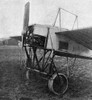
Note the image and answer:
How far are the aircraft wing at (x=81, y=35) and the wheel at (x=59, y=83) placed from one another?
2.11 metres

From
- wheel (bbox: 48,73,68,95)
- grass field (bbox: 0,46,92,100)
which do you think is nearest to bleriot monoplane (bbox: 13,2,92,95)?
wheel (bbox: 48,73,68,95)

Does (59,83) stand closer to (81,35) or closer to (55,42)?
(55,42)

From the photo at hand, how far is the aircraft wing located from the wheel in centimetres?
211

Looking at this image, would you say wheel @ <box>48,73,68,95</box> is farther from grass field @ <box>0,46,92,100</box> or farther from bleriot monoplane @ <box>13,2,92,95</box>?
grass field @ <box>0,46,92,100</box>

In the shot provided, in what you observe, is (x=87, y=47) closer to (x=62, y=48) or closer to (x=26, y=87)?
(x=62, y=48)

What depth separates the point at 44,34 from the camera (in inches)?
339

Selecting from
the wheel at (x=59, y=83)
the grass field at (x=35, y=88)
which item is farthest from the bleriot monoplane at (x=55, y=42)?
the grass field at (x=35, y=88)

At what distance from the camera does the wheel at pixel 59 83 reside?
8.78 m

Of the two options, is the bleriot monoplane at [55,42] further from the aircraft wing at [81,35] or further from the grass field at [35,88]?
the grass field at [35,88]

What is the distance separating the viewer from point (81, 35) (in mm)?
8539

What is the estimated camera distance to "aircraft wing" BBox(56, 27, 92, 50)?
808 centimetres

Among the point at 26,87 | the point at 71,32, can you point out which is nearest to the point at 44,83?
the point at 26,87

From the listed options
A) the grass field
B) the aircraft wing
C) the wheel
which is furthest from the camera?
the wheel

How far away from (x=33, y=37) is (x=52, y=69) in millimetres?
2022
